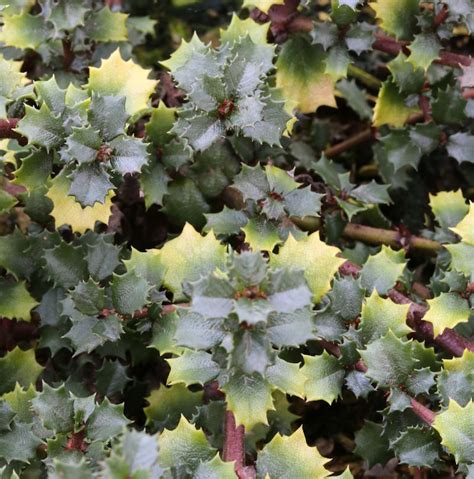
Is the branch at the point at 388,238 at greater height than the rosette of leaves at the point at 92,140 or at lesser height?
lesser

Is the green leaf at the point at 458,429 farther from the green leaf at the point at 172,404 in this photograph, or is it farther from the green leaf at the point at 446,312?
the green leaf at the point at 172,404

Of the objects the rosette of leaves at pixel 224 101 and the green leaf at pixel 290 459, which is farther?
the rosette of leaves at pixel 224 101

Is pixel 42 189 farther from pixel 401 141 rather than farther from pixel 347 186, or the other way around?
pixel 401 141

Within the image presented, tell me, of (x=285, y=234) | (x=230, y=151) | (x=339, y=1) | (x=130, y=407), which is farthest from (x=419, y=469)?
(x=339, y=1)

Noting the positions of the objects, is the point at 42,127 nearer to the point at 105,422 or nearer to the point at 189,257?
the point at 189,257

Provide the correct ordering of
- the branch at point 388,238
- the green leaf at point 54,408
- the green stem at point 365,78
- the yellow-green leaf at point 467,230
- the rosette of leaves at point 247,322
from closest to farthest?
the rosette of leaves at point 247,322 → the green leaf at point 54,408 → the yellow-green leaf at point 467,230 → the branch at point 388,238 → the green stem at point 365,78

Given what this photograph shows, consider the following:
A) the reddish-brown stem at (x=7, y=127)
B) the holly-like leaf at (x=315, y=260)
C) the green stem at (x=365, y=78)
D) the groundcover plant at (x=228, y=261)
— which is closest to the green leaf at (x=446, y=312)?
the groundcover plant at (x=228, y=261)

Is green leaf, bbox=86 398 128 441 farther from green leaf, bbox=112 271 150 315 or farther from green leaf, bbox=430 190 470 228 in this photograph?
green leaf, bbox=430 190 470 228

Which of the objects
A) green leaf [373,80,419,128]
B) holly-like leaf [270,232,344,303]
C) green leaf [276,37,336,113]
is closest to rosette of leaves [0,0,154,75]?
green leaf [276,37,336,113]
